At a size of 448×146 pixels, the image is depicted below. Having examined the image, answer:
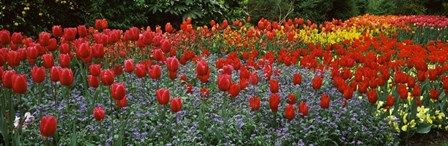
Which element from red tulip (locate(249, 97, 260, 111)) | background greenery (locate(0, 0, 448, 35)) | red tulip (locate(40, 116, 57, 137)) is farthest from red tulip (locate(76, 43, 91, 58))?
background greenery (locate(0, 0, 448, 35))

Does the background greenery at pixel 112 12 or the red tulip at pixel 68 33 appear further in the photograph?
the background greenery at pixel 112 12

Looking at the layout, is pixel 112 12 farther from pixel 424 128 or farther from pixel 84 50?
pixel 424 128

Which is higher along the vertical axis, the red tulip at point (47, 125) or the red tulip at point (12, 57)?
the red tulip at point (12, 57)

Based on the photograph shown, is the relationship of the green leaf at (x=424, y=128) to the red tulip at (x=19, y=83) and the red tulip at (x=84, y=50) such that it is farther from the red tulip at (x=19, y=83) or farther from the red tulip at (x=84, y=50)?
the red tulip at (x=19, y=83)

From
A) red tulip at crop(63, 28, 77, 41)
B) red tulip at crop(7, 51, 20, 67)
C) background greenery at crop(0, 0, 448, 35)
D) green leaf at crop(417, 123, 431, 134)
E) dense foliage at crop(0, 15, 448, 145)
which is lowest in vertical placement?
green leaf at crop(417, 123, 431, 134)

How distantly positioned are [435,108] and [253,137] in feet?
7.55

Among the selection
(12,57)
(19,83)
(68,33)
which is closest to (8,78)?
(19,83)

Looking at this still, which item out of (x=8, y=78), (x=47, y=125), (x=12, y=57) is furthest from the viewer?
(x=12, y=57)

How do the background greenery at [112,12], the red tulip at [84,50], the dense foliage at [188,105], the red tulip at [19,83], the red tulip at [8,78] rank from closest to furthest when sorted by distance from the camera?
the red tulip at [19,83], the red tulip at [8,78], the dense foliage at [188,105], the red tulip at [84,50], the background greenery at [112,12]

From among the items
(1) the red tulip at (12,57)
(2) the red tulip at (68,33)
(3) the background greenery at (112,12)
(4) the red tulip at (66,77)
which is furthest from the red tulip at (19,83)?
(3) the background greenery at (112,12)

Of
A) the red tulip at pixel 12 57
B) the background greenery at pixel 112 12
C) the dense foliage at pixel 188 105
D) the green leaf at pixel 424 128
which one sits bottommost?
the green leaf at pixel 424 128

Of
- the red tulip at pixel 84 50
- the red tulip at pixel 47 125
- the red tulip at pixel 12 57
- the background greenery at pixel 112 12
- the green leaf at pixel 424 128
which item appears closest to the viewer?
the red tulip at pixel 47 125

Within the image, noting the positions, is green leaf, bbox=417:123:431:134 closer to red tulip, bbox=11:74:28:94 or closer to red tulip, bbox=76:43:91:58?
red tulip, bbox=76:43:91:58

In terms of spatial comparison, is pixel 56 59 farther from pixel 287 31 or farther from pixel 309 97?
pixel 287 31
